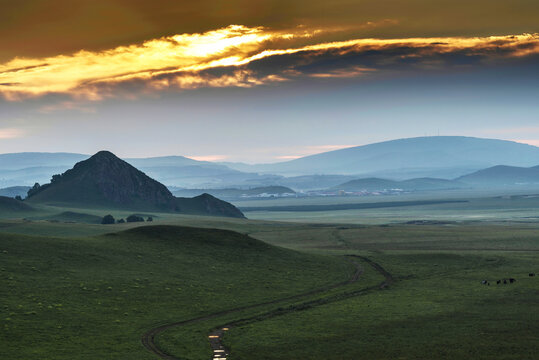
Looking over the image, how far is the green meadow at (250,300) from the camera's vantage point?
206 ft

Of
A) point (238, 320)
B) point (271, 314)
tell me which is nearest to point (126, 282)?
point (238, 320)

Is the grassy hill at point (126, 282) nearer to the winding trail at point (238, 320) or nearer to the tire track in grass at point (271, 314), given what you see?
the winding trail at point (238, 320)

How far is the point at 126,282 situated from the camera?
96.4 m

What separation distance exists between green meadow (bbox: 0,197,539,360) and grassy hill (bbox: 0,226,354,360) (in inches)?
8.2

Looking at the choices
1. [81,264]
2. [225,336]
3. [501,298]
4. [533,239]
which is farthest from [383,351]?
[533,239]

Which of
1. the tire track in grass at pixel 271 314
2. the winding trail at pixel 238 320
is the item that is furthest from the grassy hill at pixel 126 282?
the tire track in grass at pixel 271 314

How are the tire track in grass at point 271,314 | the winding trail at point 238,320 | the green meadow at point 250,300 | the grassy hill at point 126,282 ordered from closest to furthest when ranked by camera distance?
the tire track in grass at point 271,314
the winding trail at point 238,320
the green meadow at point 250,300
the grassy hill at point 126,282

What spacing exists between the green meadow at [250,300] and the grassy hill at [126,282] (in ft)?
0.68

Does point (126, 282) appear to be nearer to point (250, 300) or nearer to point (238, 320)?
point (250, 300)

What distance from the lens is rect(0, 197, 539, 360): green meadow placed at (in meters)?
62.9

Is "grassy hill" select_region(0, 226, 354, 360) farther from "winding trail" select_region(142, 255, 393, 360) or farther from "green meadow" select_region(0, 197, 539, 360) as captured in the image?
"winding trail" select_region(142, 255, 393, 360)

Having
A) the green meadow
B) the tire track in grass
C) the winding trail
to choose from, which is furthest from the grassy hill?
the tire track in grass

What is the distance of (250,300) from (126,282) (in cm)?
2015

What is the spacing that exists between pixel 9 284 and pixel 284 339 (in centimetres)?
4207
